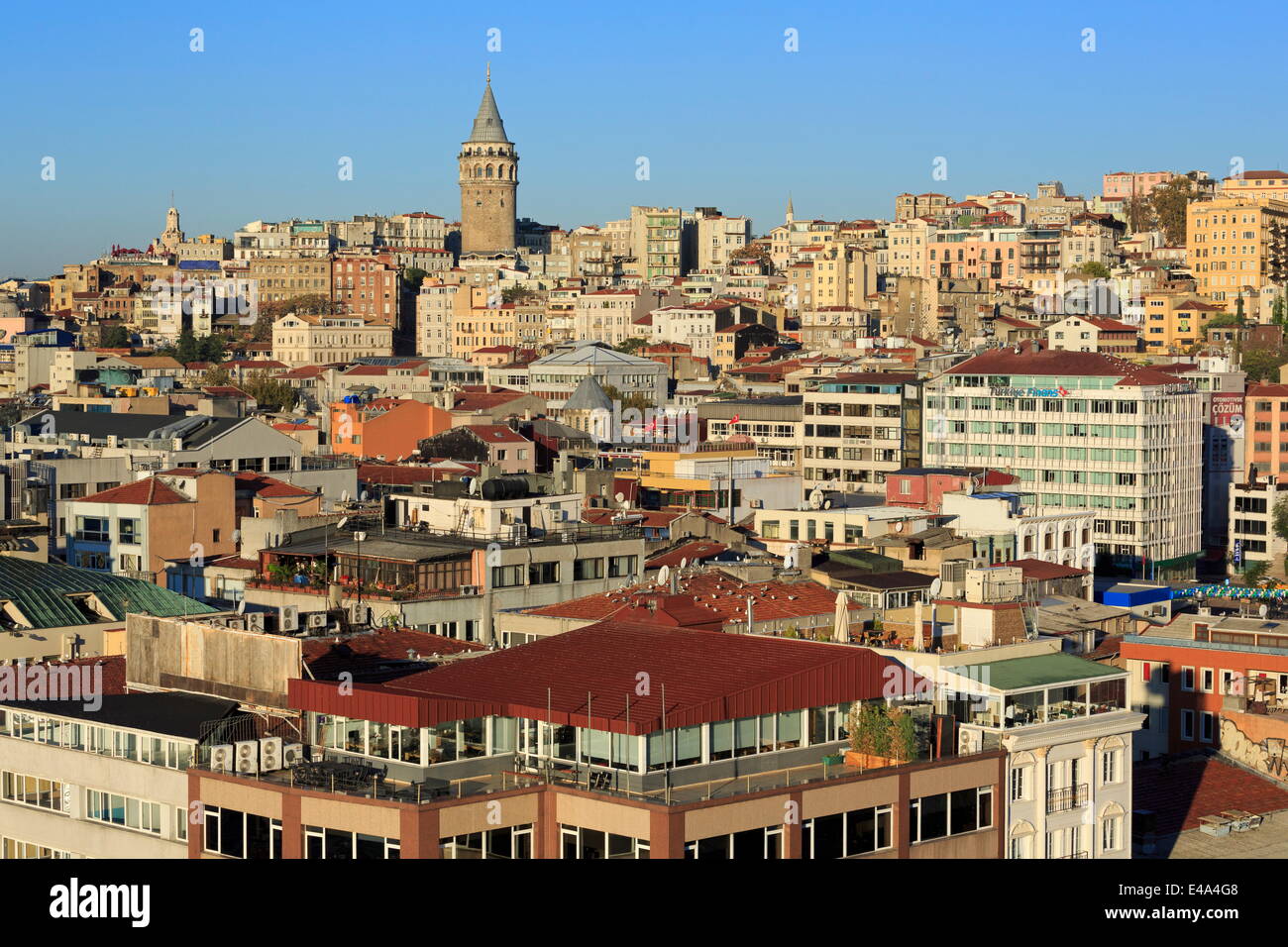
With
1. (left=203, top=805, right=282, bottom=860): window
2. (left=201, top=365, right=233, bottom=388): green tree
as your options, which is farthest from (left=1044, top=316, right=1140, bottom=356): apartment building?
(left=203, top=805, right=282, bottom=860): window

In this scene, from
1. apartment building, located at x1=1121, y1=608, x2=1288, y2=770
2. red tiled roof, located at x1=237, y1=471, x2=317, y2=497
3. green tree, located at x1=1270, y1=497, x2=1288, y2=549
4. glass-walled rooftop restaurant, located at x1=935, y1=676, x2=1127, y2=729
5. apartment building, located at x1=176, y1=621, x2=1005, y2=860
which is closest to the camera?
apartment building, located at x1=176, y1=621, x2=1005, y2=860

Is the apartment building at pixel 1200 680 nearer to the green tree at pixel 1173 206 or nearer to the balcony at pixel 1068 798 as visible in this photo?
the balcony at pixel 1068 798

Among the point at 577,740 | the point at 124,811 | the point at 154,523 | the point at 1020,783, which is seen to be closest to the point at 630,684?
the point at 577,740

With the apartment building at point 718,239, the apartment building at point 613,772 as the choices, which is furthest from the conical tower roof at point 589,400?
the apartment building at point 718,239

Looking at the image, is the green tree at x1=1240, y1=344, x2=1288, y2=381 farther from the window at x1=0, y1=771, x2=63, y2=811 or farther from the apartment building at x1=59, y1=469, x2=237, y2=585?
the window at x1=0, y1=771, x2=63, y2=811
